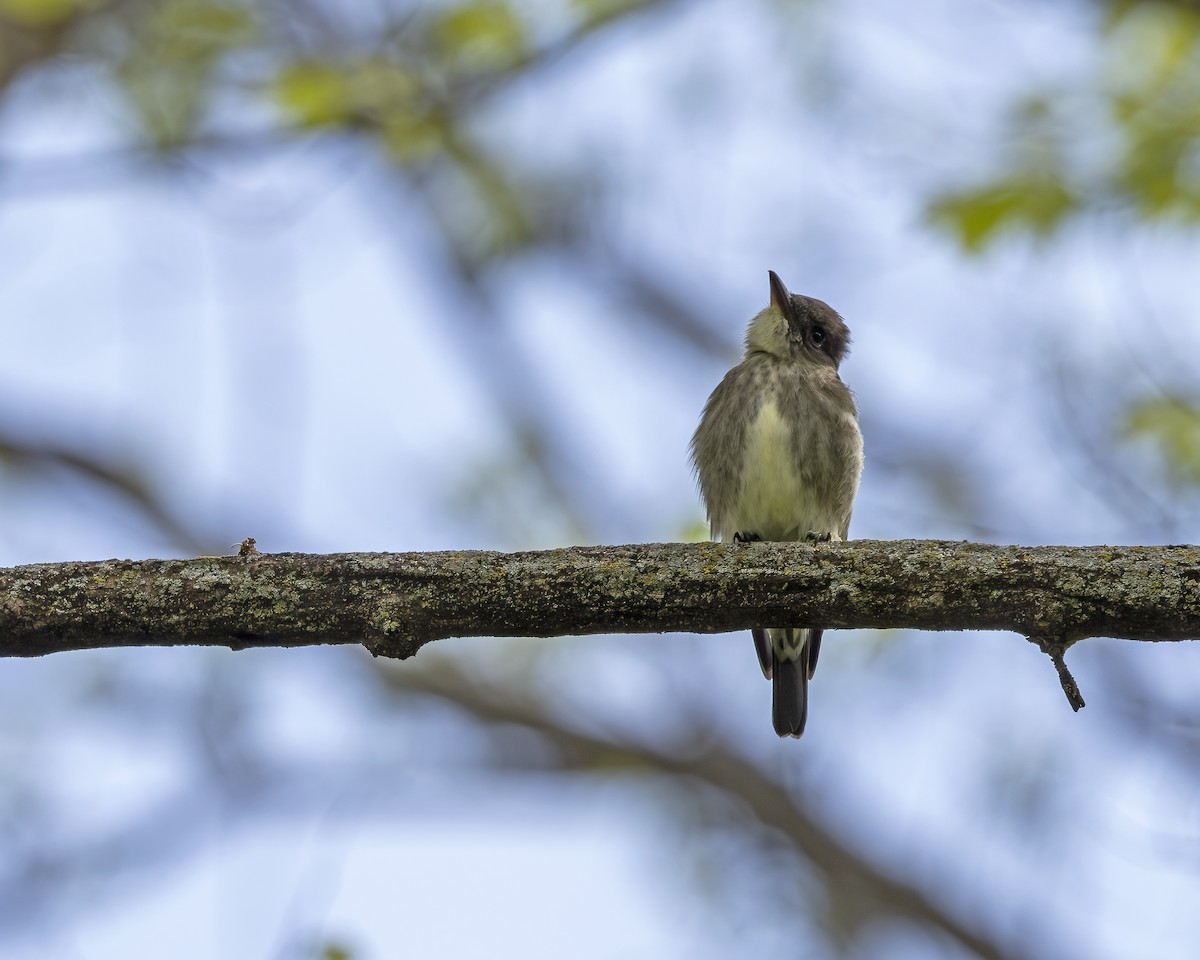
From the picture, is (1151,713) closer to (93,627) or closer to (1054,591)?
(1054,591)

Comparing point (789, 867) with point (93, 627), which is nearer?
point (93, 627)

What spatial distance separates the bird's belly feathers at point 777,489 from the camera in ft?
19.4

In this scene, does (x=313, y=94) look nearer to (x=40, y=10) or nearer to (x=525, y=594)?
(x=40, y=10)

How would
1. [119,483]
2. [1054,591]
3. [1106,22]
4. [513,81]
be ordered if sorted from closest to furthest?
[1054,591]
[1106,22]
[513,81]
[119,483]

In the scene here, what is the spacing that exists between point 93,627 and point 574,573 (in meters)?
1.18

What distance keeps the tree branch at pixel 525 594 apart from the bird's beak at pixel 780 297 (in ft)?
10.5

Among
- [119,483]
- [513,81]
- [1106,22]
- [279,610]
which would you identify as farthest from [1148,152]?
[119,483]

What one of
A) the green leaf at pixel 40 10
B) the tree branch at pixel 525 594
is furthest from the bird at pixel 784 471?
the green leaf at pixel 40 10

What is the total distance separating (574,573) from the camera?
3.54 m

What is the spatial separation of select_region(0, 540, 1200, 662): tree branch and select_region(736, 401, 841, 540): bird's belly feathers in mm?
2307

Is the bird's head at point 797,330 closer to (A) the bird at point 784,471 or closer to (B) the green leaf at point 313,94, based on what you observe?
(A) the bird at point 784,471

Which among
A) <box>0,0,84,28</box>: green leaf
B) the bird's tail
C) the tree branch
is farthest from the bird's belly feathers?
<box>0,0,84,28</box>: green leaf

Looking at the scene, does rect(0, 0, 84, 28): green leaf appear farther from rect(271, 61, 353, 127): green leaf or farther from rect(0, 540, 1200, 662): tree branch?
rect(0, 540, 1200, 662): tree branch

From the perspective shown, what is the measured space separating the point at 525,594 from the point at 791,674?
2787mm
